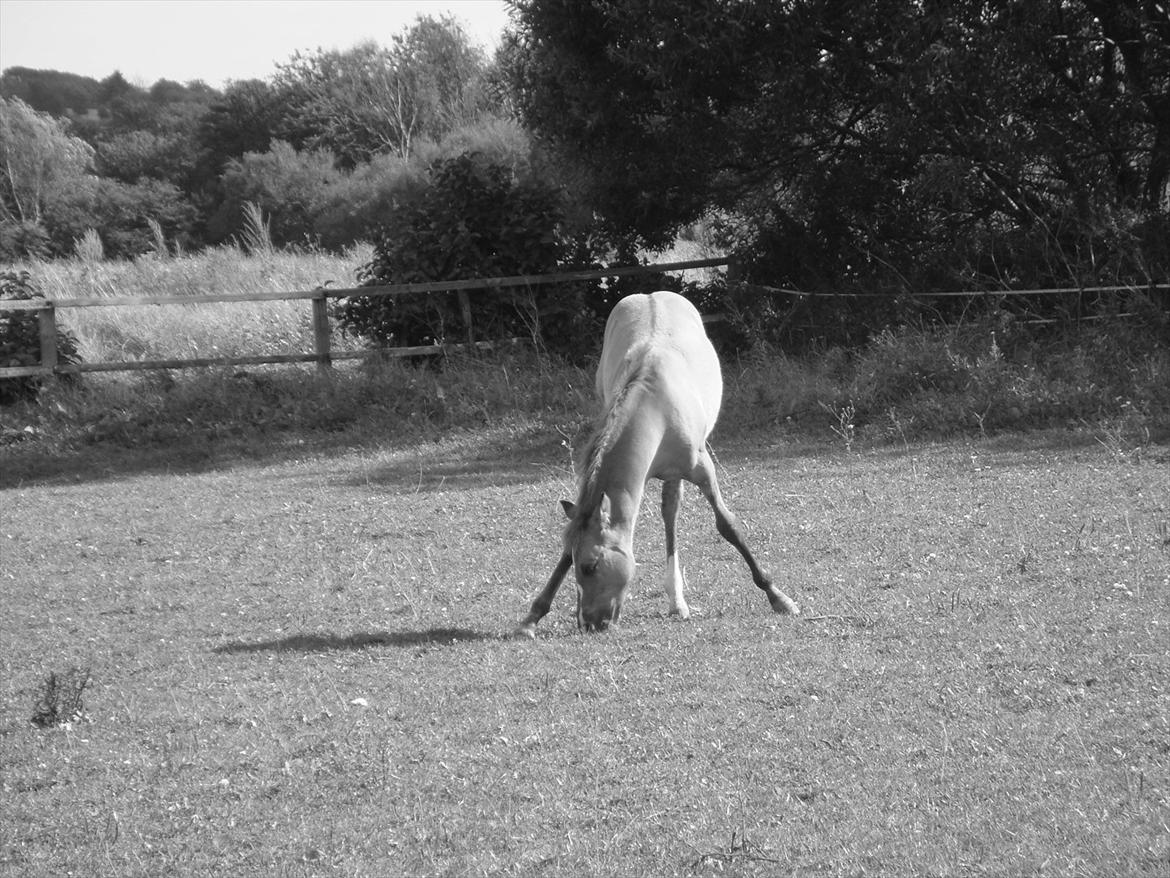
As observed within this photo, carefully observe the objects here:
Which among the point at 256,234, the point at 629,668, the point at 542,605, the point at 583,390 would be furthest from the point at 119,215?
the point at 629,668

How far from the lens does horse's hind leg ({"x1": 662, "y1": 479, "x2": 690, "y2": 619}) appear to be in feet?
25.0

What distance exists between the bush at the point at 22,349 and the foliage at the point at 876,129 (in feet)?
23.1

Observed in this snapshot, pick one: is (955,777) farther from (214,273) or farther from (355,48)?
(355,48)

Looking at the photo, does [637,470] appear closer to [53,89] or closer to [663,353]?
[663,353]

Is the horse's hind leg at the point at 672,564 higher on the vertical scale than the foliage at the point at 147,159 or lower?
lower

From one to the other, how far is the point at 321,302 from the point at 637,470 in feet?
35.4

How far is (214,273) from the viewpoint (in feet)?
88.1

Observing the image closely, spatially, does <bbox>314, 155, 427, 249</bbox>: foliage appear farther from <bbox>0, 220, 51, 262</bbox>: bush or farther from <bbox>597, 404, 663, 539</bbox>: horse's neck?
<bbox>597, 404, 663, 539</bbox>: horse's neck

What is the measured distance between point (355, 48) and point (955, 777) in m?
65.3

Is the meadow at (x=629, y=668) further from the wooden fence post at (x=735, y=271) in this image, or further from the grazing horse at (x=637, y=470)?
the wooden fence post at (x=735, y=271)

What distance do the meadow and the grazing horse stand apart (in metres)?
0.28

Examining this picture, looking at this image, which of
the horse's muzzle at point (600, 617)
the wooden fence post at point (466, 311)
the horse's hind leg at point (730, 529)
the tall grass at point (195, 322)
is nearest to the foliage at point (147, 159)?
the tall grass at point (195, 322)

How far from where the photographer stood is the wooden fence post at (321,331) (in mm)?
17031

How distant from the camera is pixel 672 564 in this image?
25.4ft
